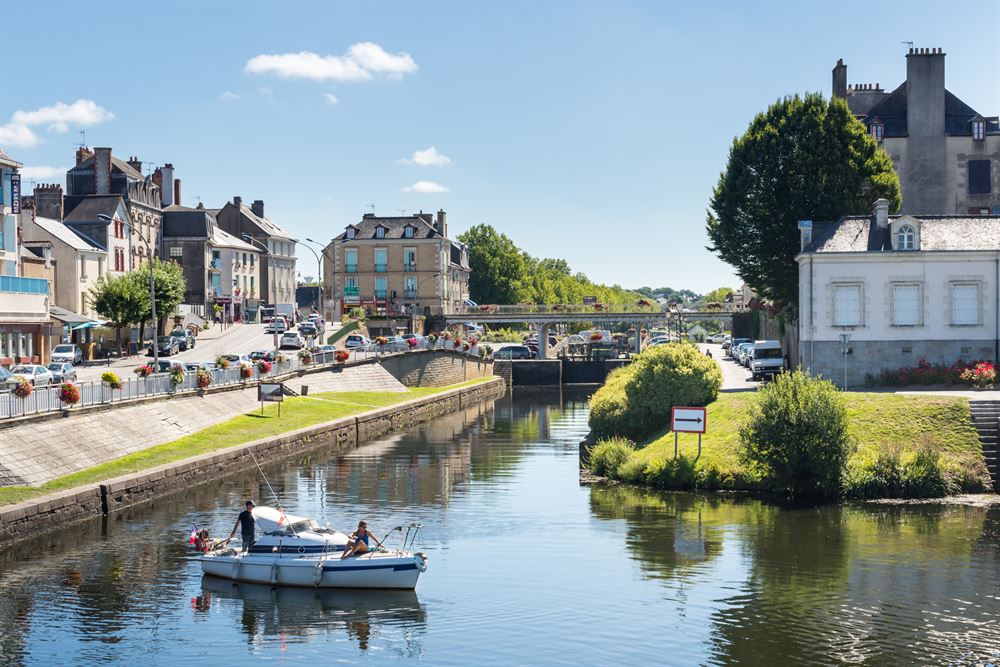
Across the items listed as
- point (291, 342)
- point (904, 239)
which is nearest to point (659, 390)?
point (904, 239)

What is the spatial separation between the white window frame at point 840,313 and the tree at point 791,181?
49.7 ft

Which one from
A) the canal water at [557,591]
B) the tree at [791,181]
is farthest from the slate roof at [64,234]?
the canal water at [557,591]

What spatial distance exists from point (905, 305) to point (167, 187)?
9586 cm

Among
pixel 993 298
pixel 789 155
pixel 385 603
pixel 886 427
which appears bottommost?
pixel 385 603

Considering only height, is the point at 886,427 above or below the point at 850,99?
below

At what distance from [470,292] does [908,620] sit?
15724 cm

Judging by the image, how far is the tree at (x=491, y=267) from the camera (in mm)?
182250

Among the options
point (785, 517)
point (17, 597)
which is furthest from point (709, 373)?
point (17, 597)

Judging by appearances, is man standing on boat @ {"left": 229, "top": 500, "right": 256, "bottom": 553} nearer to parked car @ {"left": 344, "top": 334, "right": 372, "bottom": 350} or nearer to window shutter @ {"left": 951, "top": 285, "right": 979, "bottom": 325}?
window shutter @ {"left": 951, "top": 285, "right": 979, "bottom": 325}

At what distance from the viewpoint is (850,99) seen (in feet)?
336

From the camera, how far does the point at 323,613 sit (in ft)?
95.0

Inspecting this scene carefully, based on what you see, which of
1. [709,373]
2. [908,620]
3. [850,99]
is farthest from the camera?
[850,99]

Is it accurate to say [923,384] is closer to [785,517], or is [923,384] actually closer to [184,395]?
[785,517]

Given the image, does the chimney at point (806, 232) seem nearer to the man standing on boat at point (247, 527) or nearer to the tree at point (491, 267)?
the man standing on boat at point (247, 527)
